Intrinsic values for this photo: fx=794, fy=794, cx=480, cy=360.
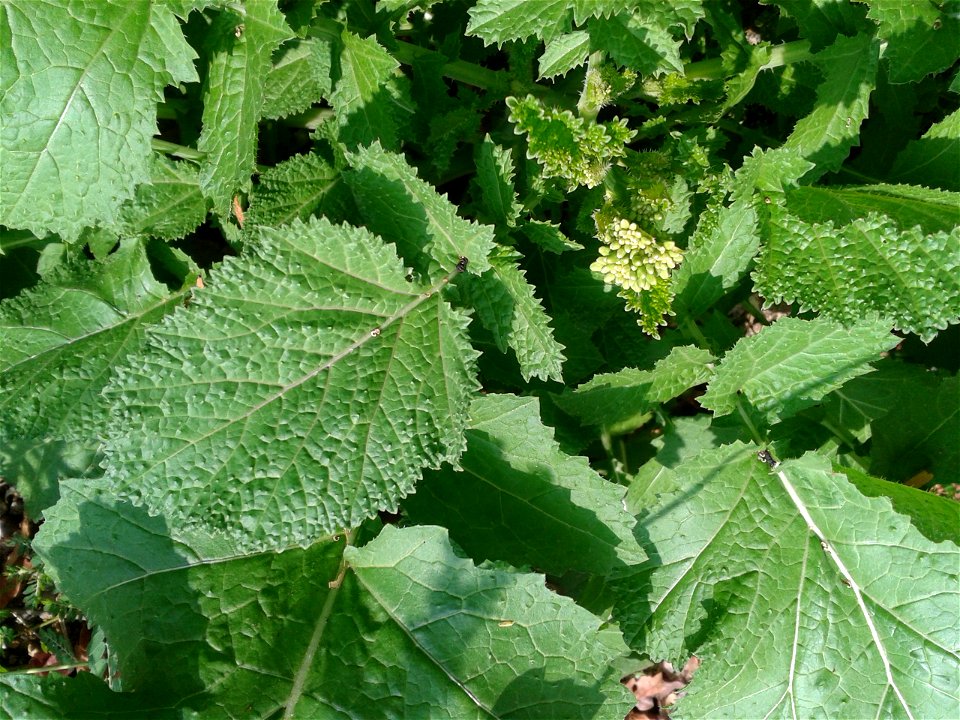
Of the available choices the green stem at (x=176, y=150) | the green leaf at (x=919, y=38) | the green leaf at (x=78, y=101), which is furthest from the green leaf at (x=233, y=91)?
the green leaf at (x=919, y=38)

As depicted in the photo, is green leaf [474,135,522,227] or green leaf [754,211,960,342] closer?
green leaf [754,211,960,342]

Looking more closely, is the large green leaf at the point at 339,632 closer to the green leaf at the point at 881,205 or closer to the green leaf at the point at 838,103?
the green leaf at the point at 881,205

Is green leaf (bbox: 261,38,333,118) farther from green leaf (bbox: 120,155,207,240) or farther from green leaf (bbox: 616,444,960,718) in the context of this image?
green leaf (bbox: 616,444,960,718)

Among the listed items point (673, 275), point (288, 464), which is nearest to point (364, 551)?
point (288, 464)

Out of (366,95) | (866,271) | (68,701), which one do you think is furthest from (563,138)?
(68,701)

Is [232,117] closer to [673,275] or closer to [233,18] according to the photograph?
[233,18]

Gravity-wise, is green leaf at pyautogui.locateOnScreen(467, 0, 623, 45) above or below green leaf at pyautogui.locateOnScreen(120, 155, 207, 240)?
above

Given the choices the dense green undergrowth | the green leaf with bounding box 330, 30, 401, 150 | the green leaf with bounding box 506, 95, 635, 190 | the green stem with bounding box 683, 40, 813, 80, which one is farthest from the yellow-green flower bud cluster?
the green leaf with bounding box 330, 30, 401, 150
